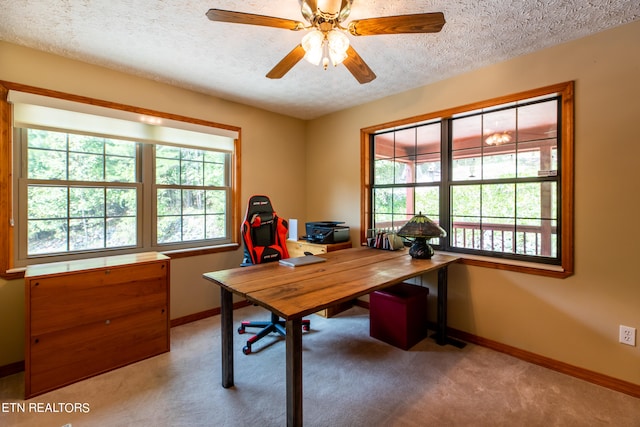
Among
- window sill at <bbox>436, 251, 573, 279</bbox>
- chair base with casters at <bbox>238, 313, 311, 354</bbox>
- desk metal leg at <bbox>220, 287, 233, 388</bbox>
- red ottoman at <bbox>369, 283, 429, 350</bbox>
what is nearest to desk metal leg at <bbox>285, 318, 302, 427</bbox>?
desk metal leg at <bbox>220, 287, 233, 388</bbox>

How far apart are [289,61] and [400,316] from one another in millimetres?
2202

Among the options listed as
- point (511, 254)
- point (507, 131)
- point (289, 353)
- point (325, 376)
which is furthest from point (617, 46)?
point (325, 376)

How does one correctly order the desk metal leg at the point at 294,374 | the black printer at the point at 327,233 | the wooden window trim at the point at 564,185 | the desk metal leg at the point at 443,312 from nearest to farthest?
the desk metal leg at the point at 294,374 < the wooden window trim at the point at 564,185 < the desk metal leg at the point at 443,312 < the black printer at the point at 327,233

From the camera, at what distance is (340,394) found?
1918 millimetres

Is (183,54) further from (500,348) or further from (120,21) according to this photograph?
(500,348)

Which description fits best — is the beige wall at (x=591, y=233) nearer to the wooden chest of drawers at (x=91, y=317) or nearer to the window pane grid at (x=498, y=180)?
the window pane grid at (x=498, y=180)

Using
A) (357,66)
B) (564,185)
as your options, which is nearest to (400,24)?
(357,66)

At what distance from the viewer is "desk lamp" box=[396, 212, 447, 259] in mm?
2469

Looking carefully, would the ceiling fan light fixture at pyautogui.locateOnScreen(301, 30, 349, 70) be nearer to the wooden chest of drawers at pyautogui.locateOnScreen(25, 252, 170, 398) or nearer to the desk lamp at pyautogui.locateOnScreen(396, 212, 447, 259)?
the desk lamp at pyautogui.locateOnScreen(396, 212, 447, 259)

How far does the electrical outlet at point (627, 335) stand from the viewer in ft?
6.33

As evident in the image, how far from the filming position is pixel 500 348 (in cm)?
247

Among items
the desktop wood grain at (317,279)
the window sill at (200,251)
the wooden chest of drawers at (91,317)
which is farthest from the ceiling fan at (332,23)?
the window sill at (200,251)

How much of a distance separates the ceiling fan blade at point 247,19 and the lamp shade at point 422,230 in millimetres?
1762

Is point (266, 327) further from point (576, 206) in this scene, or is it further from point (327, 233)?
point (576, 206)
